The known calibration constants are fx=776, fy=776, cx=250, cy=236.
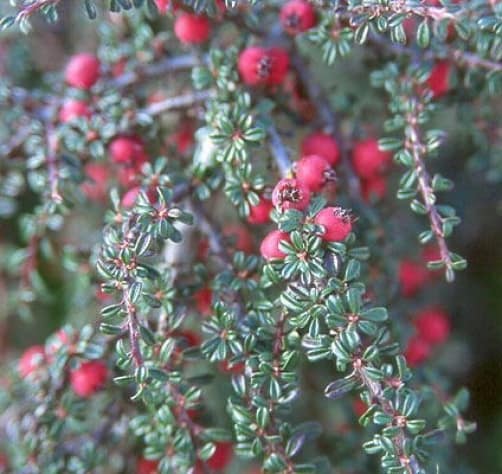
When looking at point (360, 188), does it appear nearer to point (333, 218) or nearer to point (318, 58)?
point (333, 218)

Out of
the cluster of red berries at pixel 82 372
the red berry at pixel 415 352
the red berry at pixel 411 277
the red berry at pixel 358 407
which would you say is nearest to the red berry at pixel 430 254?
the red berry at pixel 411 277

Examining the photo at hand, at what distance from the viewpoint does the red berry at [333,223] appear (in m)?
0.96

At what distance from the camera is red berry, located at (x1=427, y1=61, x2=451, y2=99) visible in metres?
1.22

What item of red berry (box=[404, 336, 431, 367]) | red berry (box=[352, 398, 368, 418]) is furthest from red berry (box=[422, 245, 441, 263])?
red berry (box=[352, 398, 368, 418])

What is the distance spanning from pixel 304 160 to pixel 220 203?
0.53m

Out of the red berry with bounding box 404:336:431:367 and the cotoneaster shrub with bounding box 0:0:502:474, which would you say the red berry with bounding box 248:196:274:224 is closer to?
the cotoneaster shrub with bounding box 0:0:502:474

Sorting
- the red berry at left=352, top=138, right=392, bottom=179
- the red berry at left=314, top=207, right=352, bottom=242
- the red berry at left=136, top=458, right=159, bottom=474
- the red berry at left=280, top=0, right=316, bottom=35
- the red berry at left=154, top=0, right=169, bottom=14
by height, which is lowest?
the red berry at left=136, top=458, right=159, bottom=474

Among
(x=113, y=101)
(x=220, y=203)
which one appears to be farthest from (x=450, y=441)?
(x=113, y=101)

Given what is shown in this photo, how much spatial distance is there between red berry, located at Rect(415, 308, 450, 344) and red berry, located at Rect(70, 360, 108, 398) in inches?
23.5

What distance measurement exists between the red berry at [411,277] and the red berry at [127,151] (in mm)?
540

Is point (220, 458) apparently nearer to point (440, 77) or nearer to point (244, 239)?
point (244, 239)

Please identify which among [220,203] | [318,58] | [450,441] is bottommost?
[450,441]

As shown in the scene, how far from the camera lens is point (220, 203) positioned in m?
1.58

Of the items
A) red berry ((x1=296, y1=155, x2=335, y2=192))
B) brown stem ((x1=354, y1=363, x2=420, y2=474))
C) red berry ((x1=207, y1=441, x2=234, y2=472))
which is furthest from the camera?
red berry ((x1=207, y1=441, x2=234, y2=472))
